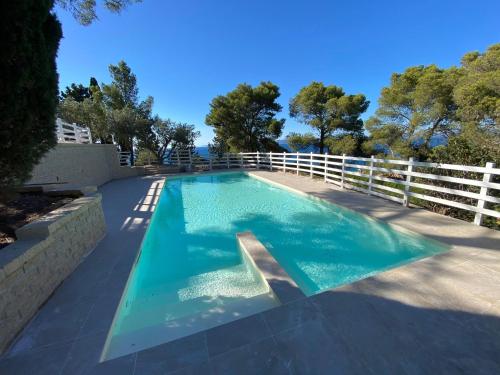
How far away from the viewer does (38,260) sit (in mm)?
2107

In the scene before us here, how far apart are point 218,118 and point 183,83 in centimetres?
332

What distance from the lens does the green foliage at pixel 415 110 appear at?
999 centimetres

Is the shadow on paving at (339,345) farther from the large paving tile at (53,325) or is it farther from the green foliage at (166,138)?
the green foliage at (166,138)

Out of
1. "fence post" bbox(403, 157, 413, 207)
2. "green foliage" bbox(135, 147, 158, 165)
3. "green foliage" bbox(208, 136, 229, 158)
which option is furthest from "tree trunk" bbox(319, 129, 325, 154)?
"green foliage" bbox(135, 147, 158, 165)

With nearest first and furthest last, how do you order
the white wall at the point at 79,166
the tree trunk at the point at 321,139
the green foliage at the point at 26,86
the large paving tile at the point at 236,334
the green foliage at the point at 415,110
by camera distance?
the large paving tile at the point at 236,334
the green foliage at the point at 26,86
the white wall at the point at 79,166
the green foliage at the point at 415,110
the tree trunk at the point at 321,139

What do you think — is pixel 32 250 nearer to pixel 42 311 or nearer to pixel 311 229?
pixel 42 311

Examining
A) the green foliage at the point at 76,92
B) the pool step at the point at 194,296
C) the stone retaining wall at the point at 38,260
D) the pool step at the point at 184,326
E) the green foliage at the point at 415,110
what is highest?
the green foliage at the point at 76,92

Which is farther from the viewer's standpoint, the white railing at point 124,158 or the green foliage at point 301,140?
the green foliage at point 301,140

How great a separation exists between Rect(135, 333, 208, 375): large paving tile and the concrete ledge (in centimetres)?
85

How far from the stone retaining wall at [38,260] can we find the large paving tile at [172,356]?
109cm

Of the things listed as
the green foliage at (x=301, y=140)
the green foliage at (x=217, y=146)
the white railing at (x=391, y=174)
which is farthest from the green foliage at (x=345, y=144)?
the green foliage at (x=217, y=146)

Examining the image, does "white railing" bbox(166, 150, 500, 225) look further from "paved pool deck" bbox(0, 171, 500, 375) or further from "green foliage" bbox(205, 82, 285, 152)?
"green foliage" bbox(205, 82, 285, 152)

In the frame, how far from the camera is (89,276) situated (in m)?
2.63

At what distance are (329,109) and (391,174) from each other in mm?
10031
